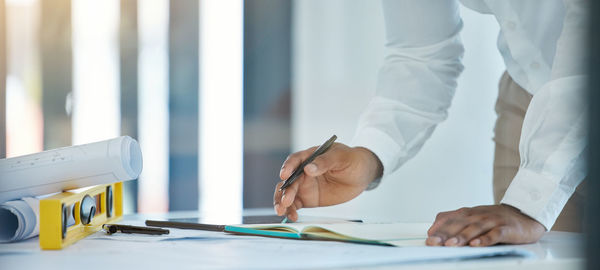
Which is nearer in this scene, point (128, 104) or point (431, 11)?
point (431, 11)

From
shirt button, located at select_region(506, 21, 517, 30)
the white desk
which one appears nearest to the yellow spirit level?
the white desk

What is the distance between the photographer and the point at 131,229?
64 centimetres

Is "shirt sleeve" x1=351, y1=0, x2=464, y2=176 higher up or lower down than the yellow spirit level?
higher up

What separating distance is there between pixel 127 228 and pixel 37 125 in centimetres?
124

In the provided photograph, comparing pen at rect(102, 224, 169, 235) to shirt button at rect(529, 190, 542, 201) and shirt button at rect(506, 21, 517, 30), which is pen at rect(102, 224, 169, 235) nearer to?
shirt button at rect(529, 190, 542, 201)

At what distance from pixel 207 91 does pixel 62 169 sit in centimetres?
138

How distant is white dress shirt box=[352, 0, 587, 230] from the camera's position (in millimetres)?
646

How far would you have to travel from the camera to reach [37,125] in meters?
1.73

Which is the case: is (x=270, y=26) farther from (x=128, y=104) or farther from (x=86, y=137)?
(x=86, y=137)

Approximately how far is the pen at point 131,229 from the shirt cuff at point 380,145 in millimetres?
394

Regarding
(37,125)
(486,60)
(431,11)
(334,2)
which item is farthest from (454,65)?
(37,125)

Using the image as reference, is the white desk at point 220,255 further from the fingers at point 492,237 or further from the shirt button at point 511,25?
the shirt button at point 511,25

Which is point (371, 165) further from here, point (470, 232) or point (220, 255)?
point (220, 255)

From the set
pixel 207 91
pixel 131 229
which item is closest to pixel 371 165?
pixel 131 229
